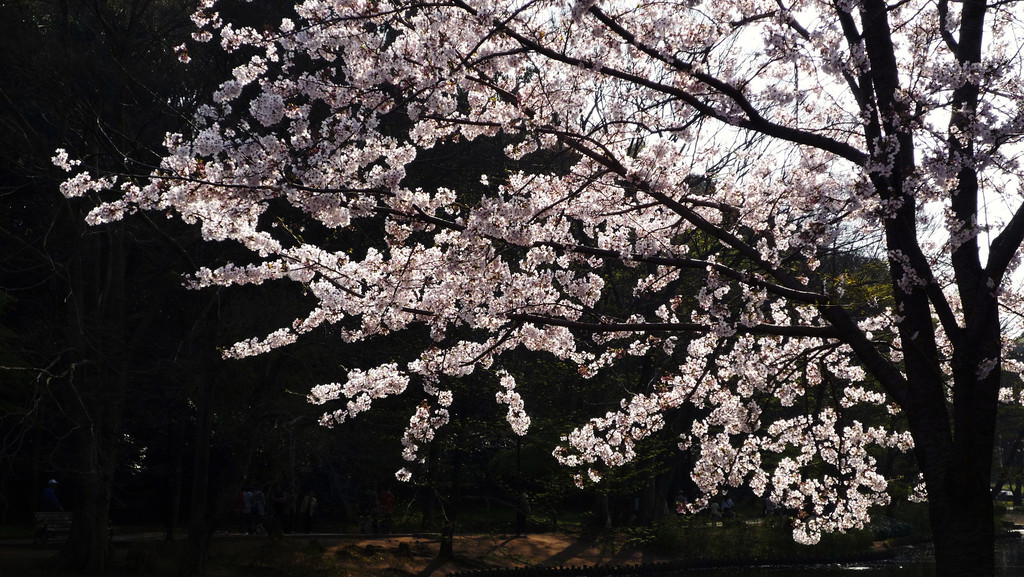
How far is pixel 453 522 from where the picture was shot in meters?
16.4

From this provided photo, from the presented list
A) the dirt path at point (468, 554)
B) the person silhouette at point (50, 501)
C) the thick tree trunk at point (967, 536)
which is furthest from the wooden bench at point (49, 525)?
the thick tree trunk at point (967, 536)

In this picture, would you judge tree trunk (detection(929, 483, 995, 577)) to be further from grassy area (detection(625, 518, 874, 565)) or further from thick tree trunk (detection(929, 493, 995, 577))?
grassy area (detection(625, 518, 874, 565))

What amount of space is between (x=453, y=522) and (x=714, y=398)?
31.9 ft

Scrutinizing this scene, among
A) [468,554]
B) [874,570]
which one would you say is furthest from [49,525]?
[874,570]

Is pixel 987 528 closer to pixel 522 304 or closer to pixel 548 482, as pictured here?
pixel 522 304

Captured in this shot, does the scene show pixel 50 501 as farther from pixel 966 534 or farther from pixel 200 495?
pixel 966 534

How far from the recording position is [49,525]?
17.1 m

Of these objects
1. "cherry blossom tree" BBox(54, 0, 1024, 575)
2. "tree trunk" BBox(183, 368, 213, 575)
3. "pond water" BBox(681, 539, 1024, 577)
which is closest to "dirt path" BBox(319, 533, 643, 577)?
"pond water" BBox(681, 539, 1024, 577)

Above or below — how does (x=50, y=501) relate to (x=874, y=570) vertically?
above

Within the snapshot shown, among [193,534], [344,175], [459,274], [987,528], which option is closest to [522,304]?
[459,274]

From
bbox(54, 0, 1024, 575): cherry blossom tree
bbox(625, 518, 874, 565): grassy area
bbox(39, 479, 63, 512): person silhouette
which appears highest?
bbox(54, 0, 1024, 575): cherry blossom tree

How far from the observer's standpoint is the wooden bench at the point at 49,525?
16.8 metres

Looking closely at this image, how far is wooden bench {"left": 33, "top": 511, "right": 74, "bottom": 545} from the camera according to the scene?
16812 millimetres

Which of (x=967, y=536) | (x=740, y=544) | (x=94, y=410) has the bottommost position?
(x=740, y=544)
